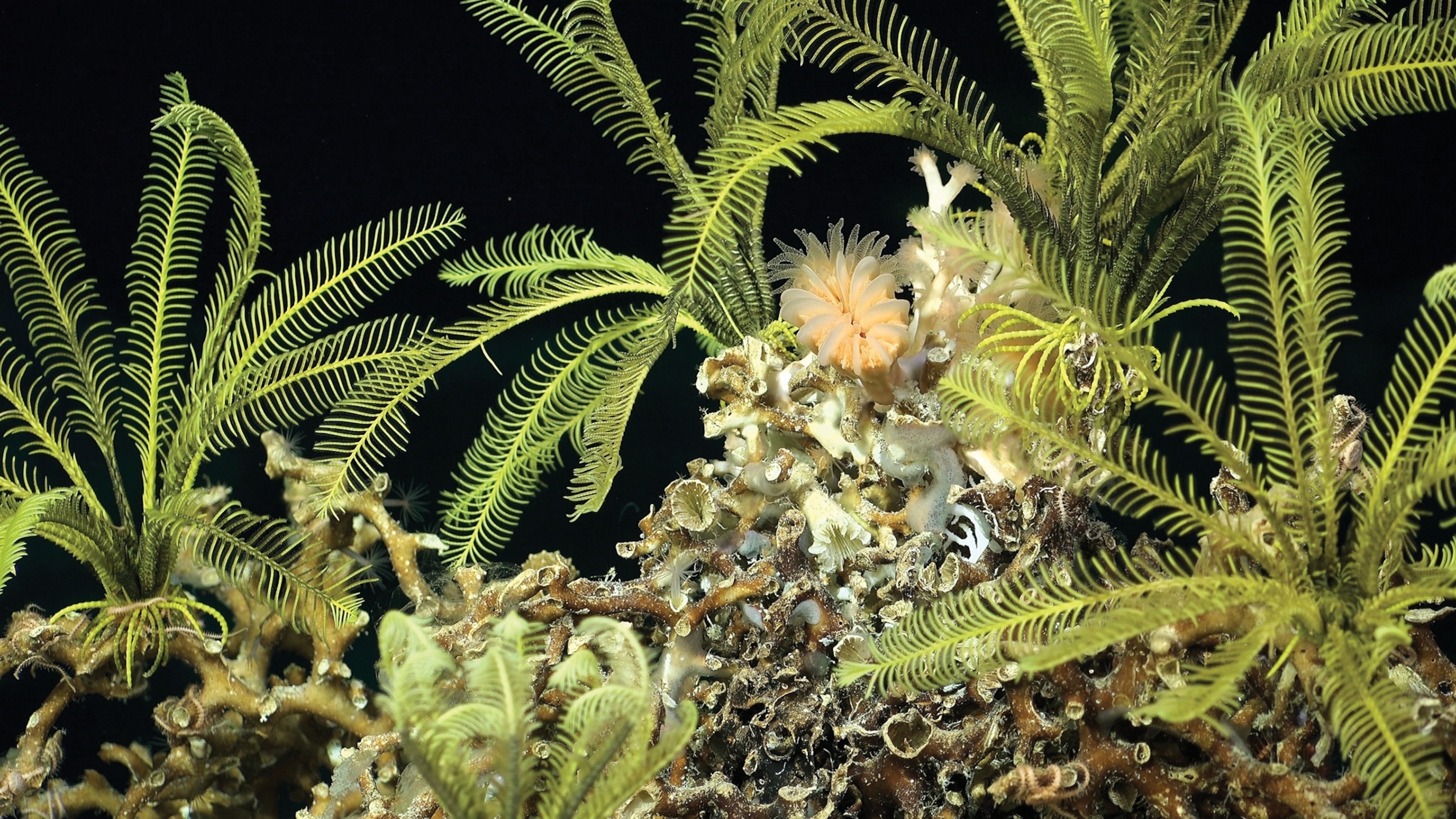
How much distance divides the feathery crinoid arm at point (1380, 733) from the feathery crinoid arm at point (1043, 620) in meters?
0.16

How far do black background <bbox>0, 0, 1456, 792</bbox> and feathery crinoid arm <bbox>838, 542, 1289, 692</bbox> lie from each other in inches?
75.5

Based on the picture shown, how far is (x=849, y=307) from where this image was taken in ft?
9.96

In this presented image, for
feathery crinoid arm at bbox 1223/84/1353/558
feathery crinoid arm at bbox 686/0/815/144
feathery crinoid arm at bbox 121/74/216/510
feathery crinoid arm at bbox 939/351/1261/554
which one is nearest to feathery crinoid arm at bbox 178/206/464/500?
feathery crinoid arm at bbox 121/74/216/510

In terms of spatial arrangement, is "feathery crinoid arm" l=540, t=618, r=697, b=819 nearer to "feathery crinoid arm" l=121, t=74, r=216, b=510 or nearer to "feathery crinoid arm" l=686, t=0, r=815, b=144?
"feathery crinoid arm" l=686, t=0, r=815, b=144

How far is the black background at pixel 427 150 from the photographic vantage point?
3918mm

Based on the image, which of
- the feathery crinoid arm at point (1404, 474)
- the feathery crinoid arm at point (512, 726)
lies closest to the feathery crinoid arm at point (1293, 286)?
the feathery crinoid arm at point (1404, 474)

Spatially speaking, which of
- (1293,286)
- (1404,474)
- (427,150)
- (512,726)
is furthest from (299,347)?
(1404,474)

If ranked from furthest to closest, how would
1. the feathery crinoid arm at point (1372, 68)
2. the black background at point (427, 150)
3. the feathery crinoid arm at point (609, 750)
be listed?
1. the black background at point (427, 150)
2. the feathery crinoid arm at point (1372, 68)
3. the feathery crinoid arm at point (609, 750)

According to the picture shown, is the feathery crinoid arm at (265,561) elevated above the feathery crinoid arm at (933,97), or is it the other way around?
the feathery crinoid arm at (933,97)

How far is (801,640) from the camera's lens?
8.72 feet

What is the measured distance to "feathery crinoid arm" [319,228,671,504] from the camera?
11.0 feet

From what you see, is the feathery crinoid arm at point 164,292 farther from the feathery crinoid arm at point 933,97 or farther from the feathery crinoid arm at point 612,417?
the feathery crinoid arm at point 933,97

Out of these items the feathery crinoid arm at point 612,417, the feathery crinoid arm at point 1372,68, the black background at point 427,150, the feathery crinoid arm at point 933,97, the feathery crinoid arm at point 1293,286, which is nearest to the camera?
the feathery crinoid arm at point 1293,286

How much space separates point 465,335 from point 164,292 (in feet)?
3.18
